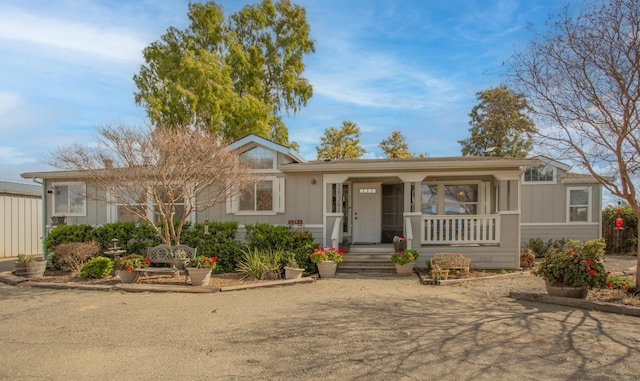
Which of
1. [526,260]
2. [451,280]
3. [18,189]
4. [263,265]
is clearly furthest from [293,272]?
[18,189]

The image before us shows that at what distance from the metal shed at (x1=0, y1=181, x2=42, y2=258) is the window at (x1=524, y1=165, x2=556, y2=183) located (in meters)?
18.8

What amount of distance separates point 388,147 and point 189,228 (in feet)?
→ 66.3

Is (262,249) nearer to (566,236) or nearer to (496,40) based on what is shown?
(496,40)

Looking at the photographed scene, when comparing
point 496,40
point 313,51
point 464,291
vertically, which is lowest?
point 464,291

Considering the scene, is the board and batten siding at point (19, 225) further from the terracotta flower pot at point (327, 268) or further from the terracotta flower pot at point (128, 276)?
the terracotta flower pot at point (327, 268)

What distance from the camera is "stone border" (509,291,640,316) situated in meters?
5.86

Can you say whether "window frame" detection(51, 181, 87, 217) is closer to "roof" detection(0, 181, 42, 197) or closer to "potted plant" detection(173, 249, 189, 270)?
"roof" detection(0, 181, 42, 197)

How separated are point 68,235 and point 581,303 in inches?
484

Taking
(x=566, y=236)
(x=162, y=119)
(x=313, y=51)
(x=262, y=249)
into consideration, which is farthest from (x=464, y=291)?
(x=313, y=51)

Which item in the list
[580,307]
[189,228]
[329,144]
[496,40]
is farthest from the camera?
[329,144]

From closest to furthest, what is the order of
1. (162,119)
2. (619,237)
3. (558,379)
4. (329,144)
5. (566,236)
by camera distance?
(558,379) → (566,236) → (619,237) → (162,119) → (329,144)

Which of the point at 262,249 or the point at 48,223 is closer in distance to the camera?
the point at 262,249

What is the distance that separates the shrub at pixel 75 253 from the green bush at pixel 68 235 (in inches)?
30.2

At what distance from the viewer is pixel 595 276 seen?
636 centimetres
